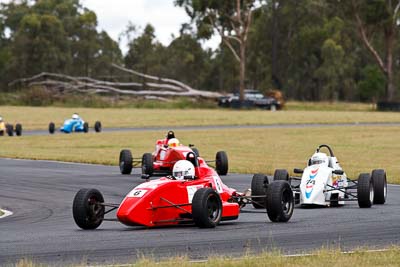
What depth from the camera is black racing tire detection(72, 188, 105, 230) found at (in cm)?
1439

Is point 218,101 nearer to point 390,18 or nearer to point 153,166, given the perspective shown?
point 390,18

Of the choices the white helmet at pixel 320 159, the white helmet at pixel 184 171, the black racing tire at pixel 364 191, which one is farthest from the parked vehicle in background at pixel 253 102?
the white helmet at pixel 184 171

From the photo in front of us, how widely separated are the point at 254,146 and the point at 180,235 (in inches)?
1139

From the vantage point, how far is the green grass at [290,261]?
10.5m

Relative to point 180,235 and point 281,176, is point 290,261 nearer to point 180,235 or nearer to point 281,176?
point 180,235

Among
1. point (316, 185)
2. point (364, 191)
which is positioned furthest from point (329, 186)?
point (364, 191)

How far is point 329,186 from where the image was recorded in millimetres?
17922

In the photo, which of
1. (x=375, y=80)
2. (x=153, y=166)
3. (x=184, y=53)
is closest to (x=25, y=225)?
(x=153, y=166)

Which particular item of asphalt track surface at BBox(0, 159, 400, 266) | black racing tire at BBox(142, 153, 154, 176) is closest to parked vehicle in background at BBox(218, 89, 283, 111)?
black racing tire at BBox(142, 153, 154, 176)

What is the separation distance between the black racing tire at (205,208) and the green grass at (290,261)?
3.00 metres

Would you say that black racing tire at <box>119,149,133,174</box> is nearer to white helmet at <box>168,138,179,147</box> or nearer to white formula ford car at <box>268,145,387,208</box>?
white helmet at <box>168,138,179,147</box>

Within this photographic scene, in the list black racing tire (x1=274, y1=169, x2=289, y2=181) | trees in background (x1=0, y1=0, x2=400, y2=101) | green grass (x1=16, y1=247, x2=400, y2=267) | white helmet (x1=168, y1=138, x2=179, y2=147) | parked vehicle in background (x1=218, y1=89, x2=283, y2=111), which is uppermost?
trees in background (x1=0, y1=0, x2=400, y2=101)

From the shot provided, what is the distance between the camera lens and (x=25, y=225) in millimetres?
15609

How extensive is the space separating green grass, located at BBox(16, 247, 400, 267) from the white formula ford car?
20.9 feet
